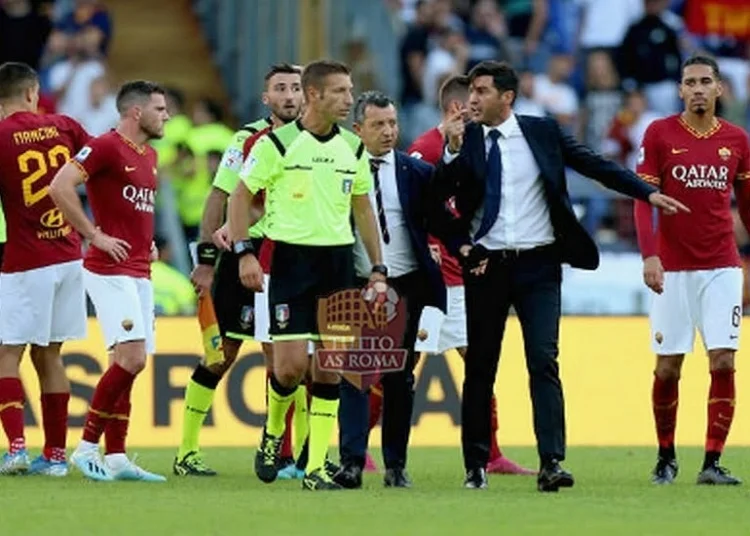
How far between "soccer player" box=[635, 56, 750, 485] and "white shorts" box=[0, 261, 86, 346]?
12.3 feet

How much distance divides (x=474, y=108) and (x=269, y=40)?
13045 millimetres

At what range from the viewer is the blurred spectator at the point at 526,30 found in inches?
1118

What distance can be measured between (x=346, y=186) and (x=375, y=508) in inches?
82.9

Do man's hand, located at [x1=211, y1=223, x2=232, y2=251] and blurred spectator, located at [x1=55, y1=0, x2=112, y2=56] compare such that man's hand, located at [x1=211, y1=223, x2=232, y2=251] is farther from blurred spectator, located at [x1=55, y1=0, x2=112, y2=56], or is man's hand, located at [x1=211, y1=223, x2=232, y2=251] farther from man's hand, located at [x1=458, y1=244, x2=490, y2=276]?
blurred spectator, located at [x1=55, y1=0, x2=112, y2=56]

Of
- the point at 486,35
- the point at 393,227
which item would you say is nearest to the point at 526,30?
the point at 486,35

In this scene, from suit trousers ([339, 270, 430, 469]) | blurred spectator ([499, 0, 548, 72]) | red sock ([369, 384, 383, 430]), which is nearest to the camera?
suit trousers ([339, 270, 430, 469])

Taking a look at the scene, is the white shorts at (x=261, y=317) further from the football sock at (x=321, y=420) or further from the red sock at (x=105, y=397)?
the football sock at (x=321, y=420)

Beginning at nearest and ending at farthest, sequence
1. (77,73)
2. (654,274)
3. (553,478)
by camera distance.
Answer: (553,478)
(654,274)
(77,73)

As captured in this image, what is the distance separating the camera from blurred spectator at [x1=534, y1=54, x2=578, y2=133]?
27.0 m

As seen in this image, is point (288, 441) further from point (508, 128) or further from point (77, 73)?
point (77, 73)

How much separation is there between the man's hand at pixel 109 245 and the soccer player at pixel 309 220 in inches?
35.3

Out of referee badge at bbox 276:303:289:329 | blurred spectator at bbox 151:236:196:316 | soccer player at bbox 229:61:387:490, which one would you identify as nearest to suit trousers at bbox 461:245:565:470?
soccer player at bbox 229:61:387:490

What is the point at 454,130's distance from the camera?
620 inches

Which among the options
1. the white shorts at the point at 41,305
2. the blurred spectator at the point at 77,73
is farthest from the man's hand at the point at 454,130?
the blurred spectator at the point at 77,73
